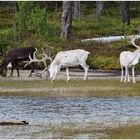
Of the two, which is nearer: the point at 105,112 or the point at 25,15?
the point at 105,112

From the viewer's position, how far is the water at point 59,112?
16358mm

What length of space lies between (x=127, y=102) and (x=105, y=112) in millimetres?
2709

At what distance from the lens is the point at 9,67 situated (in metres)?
35.6

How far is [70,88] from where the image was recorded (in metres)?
25.9

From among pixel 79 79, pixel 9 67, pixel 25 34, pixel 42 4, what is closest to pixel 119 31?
pixel 25 34

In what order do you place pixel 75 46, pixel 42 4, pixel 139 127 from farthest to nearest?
1. pixel 42 4
2. pixel 75 46
3. pixel 139 127

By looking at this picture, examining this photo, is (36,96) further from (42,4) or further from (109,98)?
(42,4)

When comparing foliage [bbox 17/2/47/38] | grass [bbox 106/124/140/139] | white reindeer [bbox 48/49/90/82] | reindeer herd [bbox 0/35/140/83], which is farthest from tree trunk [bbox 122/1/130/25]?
grass [bbox 106/124/140/139]

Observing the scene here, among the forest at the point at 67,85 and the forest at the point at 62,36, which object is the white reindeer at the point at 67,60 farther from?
the forest at the point at 62,36

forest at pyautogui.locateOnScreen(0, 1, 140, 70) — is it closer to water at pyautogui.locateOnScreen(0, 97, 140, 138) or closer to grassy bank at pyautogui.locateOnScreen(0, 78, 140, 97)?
grassy bank at pyautogui.locateOnScreen(0, 78, 140, 97)

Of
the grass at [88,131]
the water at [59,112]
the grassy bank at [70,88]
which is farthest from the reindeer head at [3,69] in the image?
the grass at [88,131]

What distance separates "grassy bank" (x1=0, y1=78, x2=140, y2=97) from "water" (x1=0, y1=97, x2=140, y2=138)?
3.42ft

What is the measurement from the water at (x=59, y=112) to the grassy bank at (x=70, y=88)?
1.04 meters

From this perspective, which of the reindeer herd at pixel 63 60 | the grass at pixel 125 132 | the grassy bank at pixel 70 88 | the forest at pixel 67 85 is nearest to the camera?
the grass at pixel 125 132
